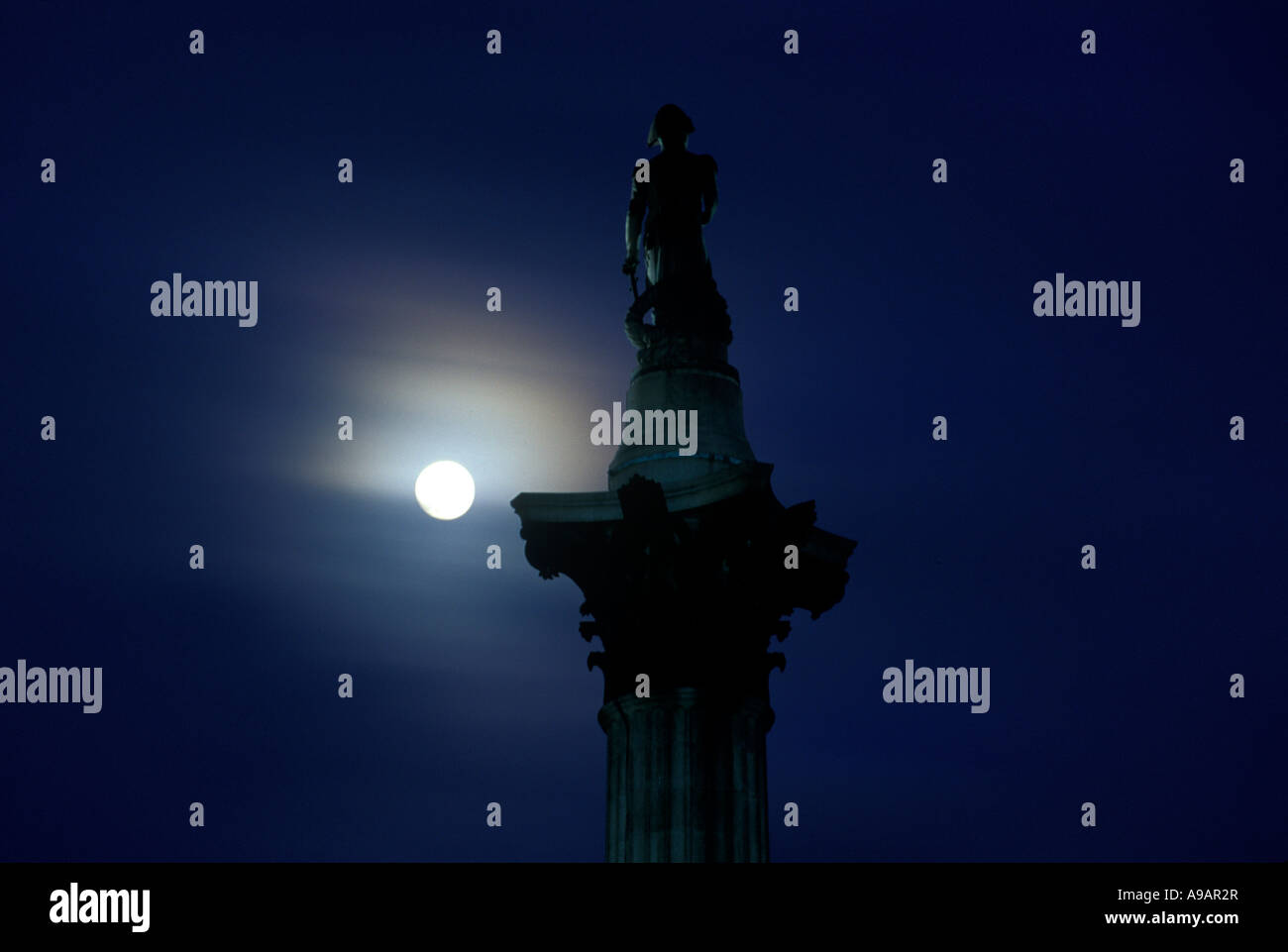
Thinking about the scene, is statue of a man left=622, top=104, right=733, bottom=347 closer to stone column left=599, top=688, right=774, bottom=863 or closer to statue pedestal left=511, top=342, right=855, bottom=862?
statue pedestal left=511, top=342, right=855, bottom=862

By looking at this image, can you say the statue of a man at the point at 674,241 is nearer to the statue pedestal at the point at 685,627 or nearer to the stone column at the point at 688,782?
the statue pedestal at the point at 685,627

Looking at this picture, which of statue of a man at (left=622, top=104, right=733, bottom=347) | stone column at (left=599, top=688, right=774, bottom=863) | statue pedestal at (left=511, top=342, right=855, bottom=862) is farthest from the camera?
statue of a man at (left=622, top=104, right=733, bottom=347)

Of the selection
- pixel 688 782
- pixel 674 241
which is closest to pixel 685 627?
pixel 688 782

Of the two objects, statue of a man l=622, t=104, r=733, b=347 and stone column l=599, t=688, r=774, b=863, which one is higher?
statue of a man l=622, t=104, r=733, b=347

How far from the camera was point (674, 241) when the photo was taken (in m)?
26.4

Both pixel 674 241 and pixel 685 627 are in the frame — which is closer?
pixel 685 627

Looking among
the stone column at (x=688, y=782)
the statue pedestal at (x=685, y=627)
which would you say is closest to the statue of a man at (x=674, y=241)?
the statue pedestal at (x=685, y=627)

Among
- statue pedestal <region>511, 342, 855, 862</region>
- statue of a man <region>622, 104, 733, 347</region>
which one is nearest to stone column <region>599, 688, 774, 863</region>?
statue pedestal <region>511, 342, 855, 862</region>

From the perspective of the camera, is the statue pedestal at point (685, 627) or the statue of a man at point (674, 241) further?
the statue of a man at point (674, 241)

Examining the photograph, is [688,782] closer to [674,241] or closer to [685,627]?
[685,627]

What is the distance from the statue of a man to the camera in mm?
25656

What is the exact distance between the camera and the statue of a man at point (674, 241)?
1010 inches

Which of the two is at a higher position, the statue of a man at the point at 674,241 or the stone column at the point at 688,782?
the statue of a man at the point at 674,241
